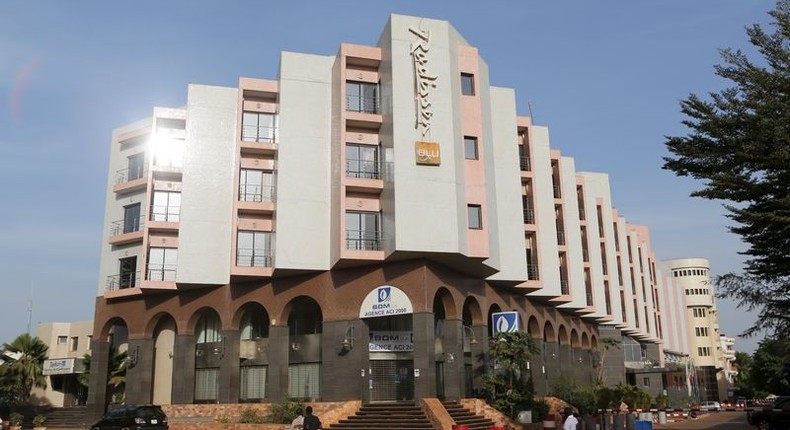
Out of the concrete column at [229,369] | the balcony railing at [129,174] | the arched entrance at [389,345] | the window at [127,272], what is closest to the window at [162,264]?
the window at [127,272]

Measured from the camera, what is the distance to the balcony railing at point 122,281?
160ft

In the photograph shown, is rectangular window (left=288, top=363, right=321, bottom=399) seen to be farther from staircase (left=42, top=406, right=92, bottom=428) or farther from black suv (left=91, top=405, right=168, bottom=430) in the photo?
staircase (left=42, top=406, right=92, bottom=428)

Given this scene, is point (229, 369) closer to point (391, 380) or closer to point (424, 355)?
→ point (391, 380)

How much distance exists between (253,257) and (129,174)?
13.6 metres

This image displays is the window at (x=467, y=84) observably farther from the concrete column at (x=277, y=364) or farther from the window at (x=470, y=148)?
the concrete column at (x=277, y=364)

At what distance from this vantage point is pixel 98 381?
48.0m

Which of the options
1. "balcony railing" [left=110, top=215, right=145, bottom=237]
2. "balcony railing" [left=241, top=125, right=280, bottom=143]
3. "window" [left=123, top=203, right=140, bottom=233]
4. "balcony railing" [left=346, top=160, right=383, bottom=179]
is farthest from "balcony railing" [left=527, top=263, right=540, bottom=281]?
"window" [left=123, top=203, right=140, bottom=233]


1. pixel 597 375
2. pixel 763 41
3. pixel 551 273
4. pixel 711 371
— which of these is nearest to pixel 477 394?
pixel 551 273

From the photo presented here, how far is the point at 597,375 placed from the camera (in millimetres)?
72062

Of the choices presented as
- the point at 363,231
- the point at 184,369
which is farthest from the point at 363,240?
the point at 184,369

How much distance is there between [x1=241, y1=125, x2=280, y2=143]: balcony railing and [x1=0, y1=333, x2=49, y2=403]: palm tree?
2765cm

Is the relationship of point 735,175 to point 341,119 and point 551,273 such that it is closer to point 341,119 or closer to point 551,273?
point 341,119

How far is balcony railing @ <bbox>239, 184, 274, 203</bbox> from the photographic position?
45594mm

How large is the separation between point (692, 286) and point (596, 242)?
69292 millimetres
